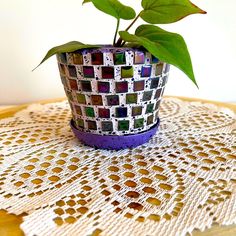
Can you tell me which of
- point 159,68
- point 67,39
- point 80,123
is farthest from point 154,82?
point 67,39

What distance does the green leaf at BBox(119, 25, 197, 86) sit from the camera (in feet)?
1.20

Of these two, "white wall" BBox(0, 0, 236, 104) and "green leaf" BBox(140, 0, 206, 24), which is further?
"white wall" BBox(0, 0, 236, 104)

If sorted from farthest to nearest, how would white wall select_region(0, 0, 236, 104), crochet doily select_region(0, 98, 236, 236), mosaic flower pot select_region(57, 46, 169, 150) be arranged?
1. white wall select_region(0, 0, 236, 104)
2. mosaic flower pot select_region(57, 46, 169, 150)
3. crochet doily select_region(0, 98, 236, 236)

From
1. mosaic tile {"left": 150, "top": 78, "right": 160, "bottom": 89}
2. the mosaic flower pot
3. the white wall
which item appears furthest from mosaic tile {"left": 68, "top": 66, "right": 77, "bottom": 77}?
the white wall

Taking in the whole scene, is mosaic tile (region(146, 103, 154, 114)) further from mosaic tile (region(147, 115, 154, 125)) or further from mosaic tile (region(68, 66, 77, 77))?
mosaic tile (region(68, 66, 77, 77))

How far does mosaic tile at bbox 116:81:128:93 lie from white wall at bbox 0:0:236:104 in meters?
0.58

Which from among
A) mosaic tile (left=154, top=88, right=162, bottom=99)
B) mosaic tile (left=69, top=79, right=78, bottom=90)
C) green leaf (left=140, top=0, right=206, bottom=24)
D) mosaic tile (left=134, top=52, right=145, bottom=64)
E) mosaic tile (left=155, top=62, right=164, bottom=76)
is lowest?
mosaic tile (left=154, top=88, right=162, bottom=99)

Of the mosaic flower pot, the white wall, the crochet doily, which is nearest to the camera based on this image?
the crochet doily

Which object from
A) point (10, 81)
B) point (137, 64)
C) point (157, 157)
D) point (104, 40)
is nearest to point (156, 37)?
point (137, 64)

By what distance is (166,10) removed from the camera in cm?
40

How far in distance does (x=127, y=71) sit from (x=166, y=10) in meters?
0.10

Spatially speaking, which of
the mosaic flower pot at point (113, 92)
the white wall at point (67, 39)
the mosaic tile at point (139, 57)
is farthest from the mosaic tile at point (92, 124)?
the white wall at point (67, 39)

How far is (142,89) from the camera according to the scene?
0.41 metres

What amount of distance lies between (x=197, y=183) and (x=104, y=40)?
27.0 inches
